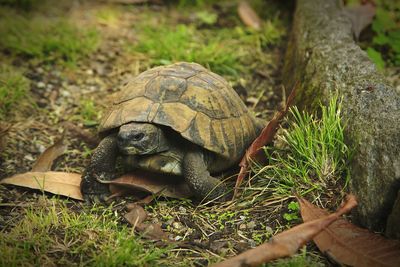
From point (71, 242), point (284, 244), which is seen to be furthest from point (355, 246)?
point (71, 242)

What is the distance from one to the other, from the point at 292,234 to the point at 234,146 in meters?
1.06

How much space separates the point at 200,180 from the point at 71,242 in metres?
0.96

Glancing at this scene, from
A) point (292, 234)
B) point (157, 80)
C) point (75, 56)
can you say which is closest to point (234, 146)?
point (157, 80)

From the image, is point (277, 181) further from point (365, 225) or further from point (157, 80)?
point (157, 80)

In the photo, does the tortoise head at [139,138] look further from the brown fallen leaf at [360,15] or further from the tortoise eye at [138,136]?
the brown fallen leaf at [360,15]

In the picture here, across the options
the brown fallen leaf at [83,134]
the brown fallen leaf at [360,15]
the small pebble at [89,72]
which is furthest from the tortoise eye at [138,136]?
the brown fallen leaf at [360,15]

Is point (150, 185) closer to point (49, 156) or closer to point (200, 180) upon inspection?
point (200, 180)

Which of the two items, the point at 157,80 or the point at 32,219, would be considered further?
the point at 157,80

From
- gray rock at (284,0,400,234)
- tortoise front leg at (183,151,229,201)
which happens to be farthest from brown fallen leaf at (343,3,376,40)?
tortoise front leg at (183,151,229,201)

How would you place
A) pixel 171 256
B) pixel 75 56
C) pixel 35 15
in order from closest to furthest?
pixel 171 256 → pixel 75 56 → pixel 35 15

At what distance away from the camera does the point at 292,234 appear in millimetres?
2645

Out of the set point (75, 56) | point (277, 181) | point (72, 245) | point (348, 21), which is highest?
point (348, 21)

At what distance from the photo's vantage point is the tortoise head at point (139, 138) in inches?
125

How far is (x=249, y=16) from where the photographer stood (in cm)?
593
